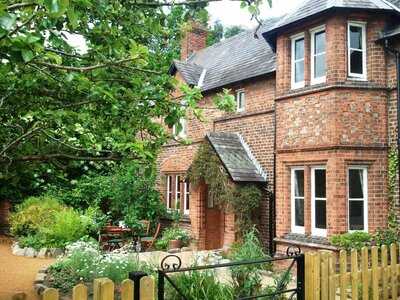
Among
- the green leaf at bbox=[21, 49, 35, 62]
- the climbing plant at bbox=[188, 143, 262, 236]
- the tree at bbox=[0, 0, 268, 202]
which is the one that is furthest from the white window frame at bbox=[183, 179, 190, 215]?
the green leaf at bbox=[21, 49, 35, 62]

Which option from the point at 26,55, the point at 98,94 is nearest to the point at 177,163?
the point at 98,94

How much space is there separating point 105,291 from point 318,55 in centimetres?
986

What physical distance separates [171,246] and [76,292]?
12083 millimetres

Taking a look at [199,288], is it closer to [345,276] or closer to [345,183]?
[345,276]

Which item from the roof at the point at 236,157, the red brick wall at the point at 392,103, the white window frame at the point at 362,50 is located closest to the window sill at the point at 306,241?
the red brick wall at the point at 392,103

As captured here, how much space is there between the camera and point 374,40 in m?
11.3

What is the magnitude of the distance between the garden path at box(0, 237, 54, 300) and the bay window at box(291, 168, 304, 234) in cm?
696

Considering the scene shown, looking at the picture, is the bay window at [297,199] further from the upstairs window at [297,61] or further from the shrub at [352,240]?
the upstairs window at [297,61]

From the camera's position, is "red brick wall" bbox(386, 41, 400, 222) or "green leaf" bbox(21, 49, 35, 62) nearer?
"green leaf" bbox(21, 49, 35, 62)

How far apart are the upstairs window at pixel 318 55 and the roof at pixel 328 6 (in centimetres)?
53

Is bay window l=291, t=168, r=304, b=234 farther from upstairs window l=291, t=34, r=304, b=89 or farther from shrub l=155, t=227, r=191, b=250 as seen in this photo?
shrub l=155, t=227, r=191, b=250

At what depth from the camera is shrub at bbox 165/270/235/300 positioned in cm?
689

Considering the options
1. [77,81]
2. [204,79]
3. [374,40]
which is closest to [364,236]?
[374,40]

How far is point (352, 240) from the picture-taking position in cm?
1033
